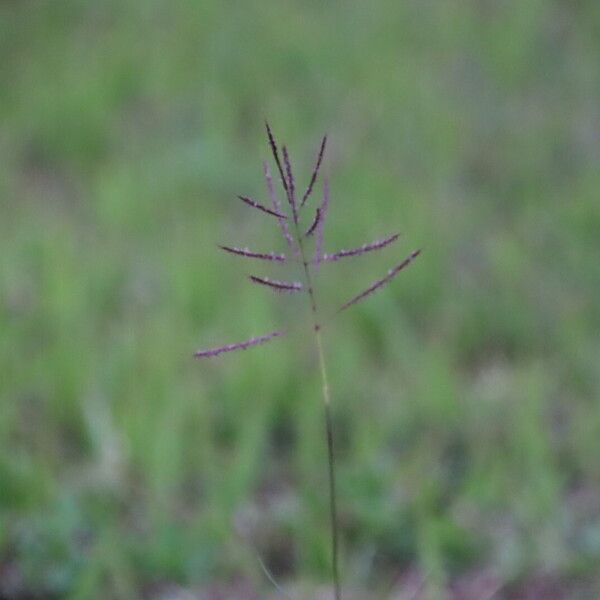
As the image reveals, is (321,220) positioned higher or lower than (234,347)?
higher

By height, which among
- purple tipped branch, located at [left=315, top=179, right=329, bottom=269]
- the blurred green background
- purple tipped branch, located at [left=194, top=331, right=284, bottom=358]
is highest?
the blurred green background

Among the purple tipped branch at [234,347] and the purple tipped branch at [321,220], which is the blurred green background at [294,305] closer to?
the purple tipped branch at [234,347]

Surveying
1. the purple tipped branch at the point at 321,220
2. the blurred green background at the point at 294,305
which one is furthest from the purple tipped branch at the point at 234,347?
the blurred green background at the point at 294,305

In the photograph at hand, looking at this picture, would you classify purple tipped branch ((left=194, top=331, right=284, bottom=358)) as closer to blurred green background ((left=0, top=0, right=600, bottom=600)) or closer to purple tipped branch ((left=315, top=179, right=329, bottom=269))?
purple tipped branch ((left=315, top=179, right=329, bottom=269))

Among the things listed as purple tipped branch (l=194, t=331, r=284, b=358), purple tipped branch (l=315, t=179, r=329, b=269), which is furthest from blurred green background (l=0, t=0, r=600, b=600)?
purple tipped branch (l=315, t=179, r=329, b=269)

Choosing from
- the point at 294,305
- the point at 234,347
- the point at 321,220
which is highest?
the point at 294,305

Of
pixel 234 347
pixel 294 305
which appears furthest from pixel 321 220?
pixel 294 305

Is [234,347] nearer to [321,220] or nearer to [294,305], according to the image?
[321,220]

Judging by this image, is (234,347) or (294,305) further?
(294,305)
